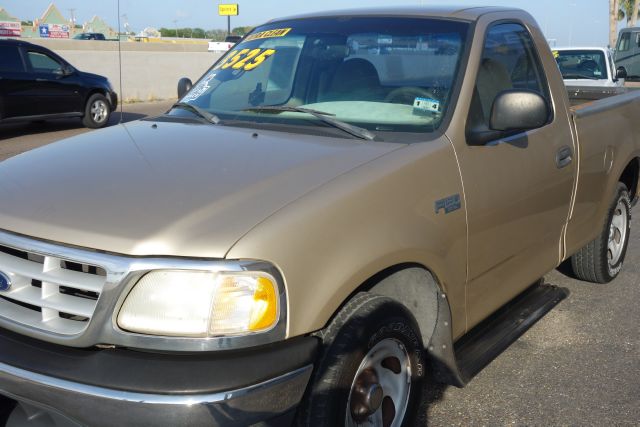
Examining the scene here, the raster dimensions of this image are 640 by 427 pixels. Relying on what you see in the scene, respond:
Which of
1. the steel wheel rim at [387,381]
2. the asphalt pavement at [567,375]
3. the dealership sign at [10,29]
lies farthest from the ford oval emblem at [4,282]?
the dealership sign at [10,29]

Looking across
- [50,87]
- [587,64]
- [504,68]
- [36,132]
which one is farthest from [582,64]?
[36,132]

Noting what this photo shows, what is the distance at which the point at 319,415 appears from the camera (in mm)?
2359

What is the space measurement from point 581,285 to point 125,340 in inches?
158

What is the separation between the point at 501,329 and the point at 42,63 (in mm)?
12994

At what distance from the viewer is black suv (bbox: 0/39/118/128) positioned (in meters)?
13.4

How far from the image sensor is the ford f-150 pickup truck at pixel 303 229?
7.13ft

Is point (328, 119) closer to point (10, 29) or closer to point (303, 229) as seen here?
point (303, 229)

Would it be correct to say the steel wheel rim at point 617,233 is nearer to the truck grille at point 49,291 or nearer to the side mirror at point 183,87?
the side mirror at point 183,87

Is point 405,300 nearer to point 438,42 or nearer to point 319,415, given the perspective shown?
point 319,415

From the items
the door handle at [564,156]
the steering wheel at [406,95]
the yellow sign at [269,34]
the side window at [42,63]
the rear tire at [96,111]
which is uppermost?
the yellow sign at [269,34]

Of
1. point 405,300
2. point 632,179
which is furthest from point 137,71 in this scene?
point 405,300

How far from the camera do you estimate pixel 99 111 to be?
1552cm

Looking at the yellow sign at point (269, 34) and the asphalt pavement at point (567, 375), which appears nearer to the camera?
the asphalt pavement at point (567, 375)

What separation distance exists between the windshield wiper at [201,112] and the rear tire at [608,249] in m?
2.81
